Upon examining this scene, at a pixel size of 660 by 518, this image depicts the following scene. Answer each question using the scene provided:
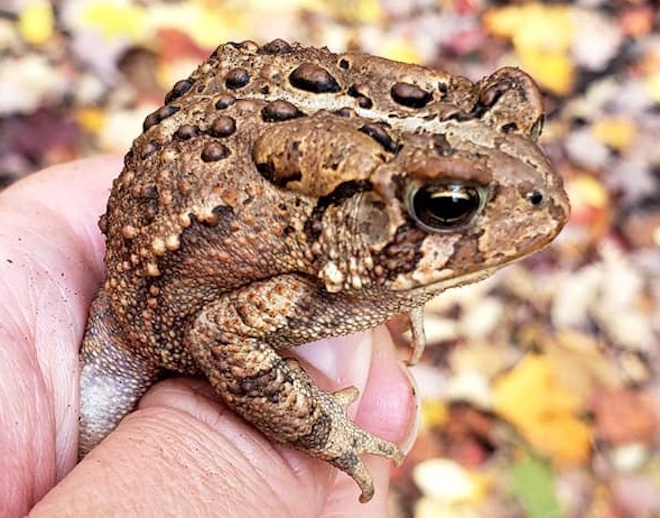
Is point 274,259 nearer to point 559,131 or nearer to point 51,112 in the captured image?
point 51,112

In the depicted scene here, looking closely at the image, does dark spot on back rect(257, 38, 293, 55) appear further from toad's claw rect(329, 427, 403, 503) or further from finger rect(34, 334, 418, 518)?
A: toad's claw rect(329, 427, 403, 503)

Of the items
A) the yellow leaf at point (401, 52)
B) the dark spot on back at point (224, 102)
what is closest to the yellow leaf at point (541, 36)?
the yellow leaf at point (401, 52)

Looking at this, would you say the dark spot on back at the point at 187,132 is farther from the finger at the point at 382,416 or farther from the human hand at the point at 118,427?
the finger at the point at 382,416

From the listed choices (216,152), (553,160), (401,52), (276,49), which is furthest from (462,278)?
(401,52)

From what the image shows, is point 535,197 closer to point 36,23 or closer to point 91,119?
point 91,119

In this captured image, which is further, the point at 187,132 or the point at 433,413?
the point at 433,413

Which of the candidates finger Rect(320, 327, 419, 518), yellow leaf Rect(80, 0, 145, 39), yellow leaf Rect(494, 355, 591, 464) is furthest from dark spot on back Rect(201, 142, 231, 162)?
yellow leaf Rect(80, 0, 145, 39)

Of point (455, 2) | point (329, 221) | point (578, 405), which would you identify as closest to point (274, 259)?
point (329, 221)
